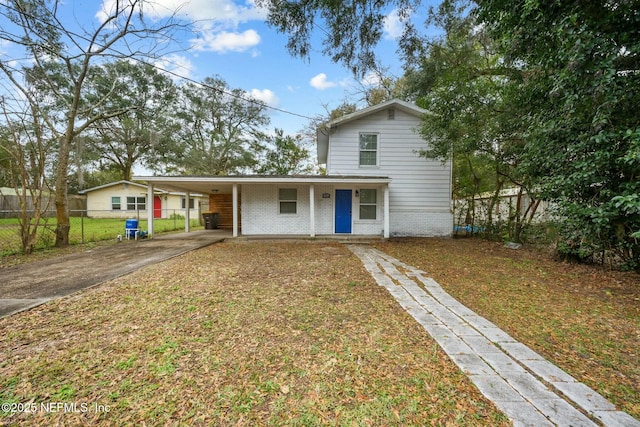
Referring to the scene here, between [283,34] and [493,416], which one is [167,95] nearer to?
[283,34]

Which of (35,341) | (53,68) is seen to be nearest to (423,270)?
(35,341)

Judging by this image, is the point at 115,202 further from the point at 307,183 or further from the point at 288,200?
the point at 307,183

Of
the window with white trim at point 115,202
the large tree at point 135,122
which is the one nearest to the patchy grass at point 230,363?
the large tree at point 135,122

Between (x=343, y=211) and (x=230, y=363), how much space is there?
8.83 metres

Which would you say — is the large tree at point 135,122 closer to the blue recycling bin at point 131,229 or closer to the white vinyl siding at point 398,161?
the blue recycling bin at point 131,229

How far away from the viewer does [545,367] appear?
7.94 feet

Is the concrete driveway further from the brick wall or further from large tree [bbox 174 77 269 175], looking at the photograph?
large tree [bbox 174 77 269 175]

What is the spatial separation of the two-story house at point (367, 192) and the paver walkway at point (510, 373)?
275 inches

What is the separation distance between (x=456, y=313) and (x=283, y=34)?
6.72 metres

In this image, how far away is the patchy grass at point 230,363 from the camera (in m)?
1.86

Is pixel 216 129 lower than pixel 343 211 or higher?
higher

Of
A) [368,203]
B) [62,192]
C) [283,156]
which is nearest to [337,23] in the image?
[368,203]

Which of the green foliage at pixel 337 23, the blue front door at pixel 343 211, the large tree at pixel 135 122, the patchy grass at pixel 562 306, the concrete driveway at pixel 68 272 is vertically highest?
the large tree at pixel 135 122

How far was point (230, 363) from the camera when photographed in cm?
242
